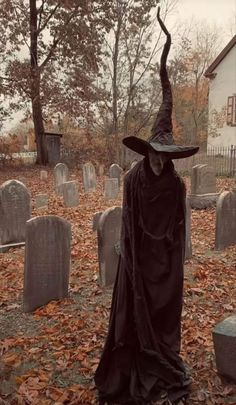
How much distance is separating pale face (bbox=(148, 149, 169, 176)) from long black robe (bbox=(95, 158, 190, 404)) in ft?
0.14

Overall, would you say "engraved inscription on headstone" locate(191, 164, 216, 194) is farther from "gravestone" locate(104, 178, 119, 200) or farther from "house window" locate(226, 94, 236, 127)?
"house window" locate(226, 94, 236, 127)

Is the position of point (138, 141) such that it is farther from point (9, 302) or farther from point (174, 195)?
point (9, 302)

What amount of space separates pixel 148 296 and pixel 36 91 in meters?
20.3

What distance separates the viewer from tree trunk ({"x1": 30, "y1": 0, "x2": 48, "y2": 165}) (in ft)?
71.7

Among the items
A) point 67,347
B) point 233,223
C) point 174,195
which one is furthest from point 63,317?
point 233,223

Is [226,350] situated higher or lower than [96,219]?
lower

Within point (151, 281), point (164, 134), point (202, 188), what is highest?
point (164, 134)

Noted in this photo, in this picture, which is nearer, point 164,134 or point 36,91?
point 164,134

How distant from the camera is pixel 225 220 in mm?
7965

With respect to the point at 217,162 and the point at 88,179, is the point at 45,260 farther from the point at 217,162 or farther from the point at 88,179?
the point at 217,162

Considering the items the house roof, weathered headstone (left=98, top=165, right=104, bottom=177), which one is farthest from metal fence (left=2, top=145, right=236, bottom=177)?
the house roof

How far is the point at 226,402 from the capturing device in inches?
138

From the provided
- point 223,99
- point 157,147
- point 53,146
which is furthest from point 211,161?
point 157,147

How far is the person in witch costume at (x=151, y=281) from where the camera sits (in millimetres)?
3068
